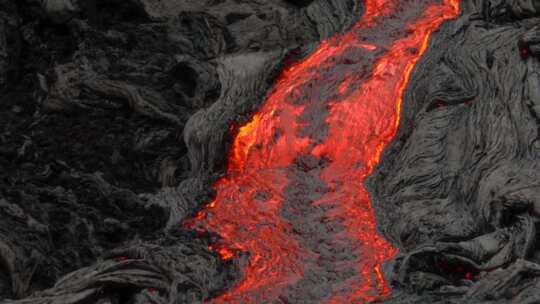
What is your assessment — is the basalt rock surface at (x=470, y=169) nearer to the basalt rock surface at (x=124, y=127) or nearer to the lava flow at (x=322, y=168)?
the lava flow at (x=322, y=168)

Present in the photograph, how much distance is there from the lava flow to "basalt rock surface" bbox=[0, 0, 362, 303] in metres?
0.11

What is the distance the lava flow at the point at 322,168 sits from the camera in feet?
10.4

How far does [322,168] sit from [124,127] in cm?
105

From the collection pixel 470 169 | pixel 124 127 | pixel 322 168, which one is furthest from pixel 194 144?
pixel 470 169

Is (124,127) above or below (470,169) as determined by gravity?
above

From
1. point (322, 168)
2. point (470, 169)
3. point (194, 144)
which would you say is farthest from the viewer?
point (194, 144)

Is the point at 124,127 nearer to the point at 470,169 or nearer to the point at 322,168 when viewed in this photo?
the point at 322,168

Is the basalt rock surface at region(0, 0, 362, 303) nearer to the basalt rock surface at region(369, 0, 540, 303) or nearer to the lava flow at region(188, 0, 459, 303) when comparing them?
the lava flow at region(188, 0, 459, 303)

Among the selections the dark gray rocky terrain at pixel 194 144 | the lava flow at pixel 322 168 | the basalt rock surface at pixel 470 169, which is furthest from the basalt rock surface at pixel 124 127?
the basalt rock surface at pixel 470 169

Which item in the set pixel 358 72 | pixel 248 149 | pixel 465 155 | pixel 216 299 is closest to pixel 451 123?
pixel 465 155

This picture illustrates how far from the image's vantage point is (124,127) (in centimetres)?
433

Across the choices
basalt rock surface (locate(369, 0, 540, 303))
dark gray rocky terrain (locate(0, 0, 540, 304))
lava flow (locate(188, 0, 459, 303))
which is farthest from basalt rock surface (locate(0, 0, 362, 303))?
basalt rock surface (locate(369, 0, 540, 303))

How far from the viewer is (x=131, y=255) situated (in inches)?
134

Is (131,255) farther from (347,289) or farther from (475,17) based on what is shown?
(475,17)
